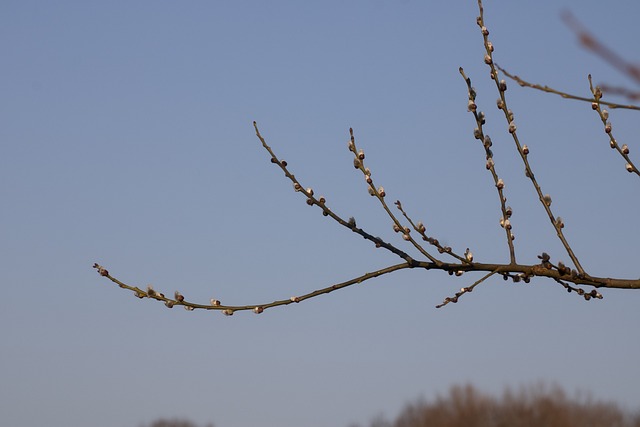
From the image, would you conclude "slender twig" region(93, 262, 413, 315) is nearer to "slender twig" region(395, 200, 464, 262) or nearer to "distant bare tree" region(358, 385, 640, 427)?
"slender twig" region(395, 200, 464, 262)

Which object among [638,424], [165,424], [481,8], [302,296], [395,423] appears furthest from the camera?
[165,424]

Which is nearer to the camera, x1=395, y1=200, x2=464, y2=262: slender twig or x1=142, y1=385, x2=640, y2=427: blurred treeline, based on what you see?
x1=395, y1=200, x2=464, y2=262: slender twig

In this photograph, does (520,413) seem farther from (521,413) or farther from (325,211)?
(325,211)

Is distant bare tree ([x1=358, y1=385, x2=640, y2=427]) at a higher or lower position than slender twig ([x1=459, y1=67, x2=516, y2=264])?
higher

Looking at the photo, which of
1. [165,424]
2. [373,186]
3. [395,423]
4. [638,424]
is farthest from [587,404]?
[373,186]

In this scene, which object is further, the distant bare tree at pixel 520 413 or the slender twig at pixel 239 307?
the distant bare tree at pixel 520 413

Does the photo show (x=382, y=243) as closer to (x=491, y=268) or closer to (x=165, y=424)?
(x=491, y=268)

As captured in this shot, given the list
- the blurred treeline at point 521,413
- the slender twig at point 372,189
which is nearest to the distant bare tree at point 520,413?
the blurred treeline at point 521,413

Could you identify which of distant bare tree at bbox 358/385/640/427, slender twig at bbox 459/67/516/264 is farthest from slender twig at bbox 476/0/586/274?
distant bare tree at bbox 358/385/640/427

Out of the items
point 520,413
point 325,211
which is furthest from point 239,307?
point 520,413

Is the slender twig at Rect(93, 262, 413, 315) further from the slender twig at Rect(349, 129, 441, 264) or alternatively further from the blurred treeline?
the blurred treeline

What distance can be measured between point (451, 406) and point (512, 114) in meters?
62.3

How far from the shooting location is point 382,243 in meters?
4.39

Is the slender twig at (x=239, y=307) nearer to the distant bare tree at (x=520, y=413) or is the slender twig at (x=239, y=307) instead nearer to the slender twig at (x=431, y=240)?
the slender twig at (x=431, y=240)
